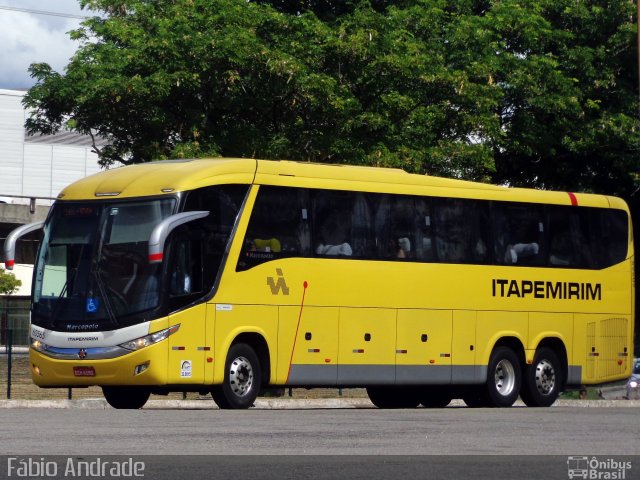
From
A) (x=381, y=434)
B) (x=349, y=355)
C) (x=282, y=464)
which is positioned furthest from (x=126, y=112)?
(x=282, y=464)

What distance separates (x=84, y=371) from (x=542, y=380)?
344 inches

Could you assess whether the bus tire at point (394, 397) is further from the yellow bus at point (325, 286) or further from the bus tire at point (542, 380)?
the bus tire at point (542, 380)

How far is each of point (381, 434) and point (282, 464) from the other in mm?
3794

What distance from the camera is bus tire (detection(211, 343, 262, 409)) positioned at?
20.6 metres

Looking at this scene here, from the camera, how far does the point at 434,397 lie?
84.7 ft

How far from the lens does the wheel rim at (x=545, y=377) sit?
24906mm

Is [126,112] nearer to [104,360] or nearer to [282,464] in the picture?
[104,360]

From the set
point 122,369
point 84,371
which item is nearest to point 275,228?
point 122,369

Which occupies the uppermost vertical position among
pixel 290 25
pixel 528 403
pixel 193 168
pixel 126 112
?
pixel 290 25

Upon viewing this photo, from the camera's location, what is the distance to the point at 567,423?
56.4 ft

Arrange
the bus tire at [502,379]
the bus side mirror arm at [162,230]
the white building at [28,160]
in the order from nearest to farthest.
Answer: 1. the bus side mirror arm at [162,230]
2. the bus tire at [502,379]
3. the white building at [28,160]

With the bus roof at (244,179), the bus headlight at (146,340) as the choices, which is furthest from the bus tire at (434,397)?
the bus headlight at (146,340)

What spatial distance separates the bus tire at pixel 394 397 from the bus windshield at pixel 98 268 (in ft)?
22.9

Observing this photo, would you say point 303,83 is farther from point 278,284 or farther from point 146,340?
point 146,340
